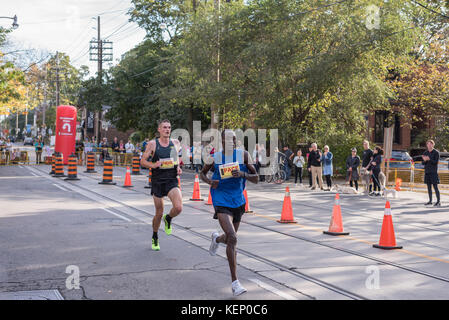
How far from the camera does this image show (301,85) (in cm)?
2412

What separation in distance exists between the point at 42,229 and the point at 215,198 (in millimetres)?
5190

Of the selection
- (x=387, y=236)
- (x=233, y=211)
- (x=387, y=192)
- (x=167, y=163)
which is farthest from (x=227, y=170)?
(x=387, y=192)

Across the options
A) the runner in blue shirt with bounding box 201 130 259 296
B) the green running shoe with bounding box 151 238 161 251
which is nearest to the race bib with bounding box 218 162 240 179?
the runner in blue shirt with bounding box 201 130 259 296

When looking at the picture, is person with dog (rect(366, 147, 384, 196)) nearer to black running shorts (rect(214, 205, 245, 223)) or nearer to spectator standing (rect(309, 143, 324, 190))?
spectator standing (rect(309, 143, 324, 190))

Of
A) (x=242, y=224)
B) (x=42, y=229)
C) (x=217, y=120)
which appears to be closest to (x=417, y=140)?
(x=217, y=120)

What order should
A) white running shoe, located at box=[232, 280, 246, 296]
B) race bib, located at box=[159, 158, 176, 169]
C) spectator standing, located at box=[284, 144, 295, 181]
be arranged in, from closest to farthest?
white running shoe, located at box=[232, 280, 246, 296]
race bib, located at box=[159, 158, 176, 169]
spectator standing, located at box=[284, 144, 295, 181]

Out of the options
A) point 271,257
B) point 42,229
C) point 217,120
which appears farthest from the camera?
point 217,120

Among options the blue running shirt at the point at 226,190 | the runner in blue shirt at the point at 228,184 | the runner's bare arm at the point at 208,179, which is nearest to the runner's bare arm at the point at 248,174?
the runner in blue shirt at the point at 228,184

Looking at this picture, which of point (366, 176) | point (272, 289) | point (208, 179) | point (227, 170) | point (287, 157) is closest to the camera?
point (272, 289)

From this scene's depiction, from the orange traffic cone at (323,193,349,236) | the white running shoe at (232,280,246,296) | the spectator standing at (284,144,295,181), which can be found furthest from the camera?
the spectator standing at (284,144,295,181)

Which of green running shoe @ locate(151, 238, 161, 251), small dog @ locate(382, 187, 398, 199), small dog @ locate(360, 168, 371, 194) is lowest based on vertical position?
green running shoe @ locate(151, 238, 161, 251)

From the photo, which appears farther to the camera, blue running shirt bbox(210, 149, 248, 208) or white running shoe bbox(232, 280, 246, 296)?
blue running shirt bbox(210, 149, 248, 208)

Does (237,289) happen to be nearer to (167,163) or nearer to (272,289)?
(272,289)
